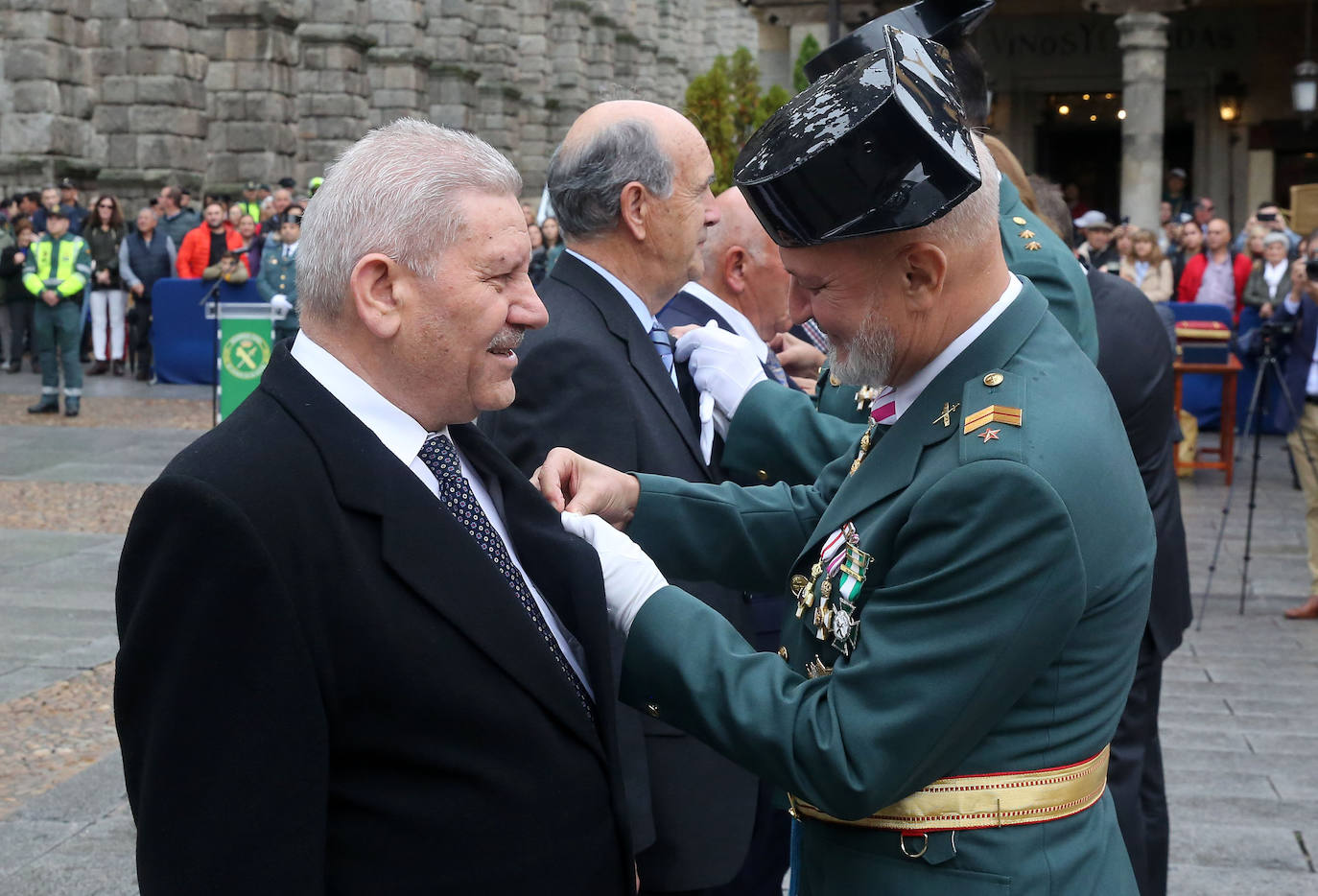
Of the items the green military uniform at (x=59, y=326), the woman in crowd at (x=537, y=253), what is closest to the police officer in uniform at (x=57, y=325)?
the green military uniform at (x=59, y=326)

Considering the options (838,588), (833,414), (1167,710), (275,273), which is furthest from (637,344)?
(275,273)

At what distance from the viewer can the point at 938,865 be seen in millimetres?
2039

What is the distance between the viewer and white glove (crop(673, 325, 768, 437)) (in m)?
3.39

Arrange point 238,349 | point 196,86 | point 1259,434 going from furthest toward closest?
point 196,86 → point 238,349 → point 1259,434

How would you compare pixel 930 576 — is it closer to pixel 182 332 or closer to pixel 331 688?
pixel 331 688

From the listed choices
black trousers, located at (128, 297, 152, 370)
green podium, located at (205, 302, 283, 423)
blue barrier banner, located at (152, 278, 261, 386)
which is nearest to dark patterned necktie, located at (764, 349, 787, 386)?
green podium, located at (205, 302, 283, 423)

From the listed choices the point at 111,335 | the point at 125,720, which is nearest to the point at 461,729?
the point at 125,720

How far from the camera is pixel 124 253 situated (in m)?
18.2

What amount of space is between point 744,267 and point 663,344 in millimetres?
790

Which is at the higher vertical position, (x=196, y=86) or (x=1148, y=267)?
(x=196, y=86)

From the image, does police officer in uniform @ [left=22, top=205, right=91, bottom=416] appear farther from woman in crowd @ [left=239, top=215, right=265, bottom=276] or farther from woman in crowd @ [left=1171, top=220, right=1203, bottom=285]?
woman in crowd @ [left=1171, top=220, right=1203, bottom=285]

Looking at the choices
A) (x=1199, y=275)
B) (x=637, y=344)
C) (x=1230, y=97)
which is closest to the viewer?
(x=637, y=344)

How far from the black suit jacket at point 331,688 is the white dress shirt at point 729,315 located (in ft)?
6.38

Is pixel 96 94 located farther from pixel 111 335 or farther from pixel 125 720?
pixel 125 720
